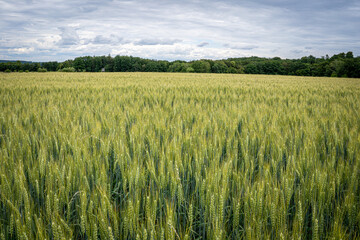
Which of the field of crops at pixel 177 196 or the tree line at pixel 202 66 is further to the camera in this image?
the tree line at pixel 202 66

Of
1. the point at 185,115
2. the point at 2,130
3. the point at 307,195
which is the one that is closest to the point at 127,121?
the point at 185,115

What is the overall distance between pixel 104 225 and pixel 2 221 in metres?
0.72

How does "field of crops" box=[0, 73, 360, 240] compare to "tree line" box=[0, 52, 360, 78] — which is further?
"tree line" box=[0, 52, 360, 78]

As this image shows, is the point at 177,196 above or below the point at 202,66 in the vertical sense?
below

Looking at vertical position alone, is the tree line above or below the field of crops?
above

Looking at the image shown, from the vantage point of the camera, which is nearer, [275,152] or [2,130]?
[275,152]

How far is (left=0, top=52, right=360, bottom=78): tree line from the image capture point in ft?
156

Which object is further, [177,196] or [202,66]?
[202,66]

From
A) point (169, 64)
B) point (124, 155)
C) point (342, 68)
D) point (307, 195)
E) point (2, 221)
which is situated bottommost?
point (2, 221)

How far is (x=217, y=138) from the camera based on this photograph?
89.1 inches

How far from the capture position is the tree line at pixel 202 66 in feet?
156

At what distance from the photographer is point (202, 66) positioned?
6247 cm

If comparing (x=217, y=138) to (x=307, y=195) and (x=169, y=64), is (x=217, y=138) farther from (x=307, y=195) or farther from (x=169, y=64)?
(x=169, y=64)

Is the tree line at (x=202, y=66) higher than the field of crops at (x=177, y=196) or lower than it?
higher
